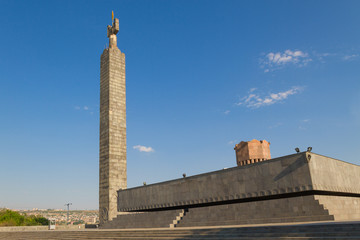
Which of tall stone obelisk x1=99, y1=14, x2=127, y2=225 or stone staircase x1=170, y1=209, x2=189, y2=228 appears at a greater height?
tall stone obelisk x1=99, y1=14, x2=127, y2=225

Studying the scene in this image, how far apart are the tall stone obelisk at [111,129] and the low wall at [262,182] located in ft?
19.5

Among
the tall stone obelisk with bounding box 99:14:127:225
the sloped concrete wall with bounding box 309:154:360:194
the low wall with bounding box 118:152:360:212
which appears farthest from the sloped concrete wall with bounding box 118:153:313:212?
the tall stone obelisk with bounding box 99:14:127:225

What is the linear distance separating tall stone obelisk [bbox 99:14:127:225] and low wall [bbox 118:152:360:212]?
5.95 m

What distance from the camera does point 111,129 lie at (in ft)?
99.8

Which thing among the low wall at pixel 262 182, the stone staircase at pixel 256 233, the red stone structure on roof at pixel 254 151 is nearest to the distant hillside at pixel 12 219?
the low wall at pixel 262 182

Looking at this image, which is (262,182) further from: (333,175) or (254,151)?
(254,151)

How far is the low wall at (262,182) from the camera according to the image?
16.5 m

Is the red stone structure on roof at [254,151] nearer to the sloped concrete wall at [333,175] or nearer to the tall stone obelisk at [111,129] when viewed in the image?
the tall stone obelisk at [111,129]

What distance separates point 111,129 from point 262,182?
17219mm

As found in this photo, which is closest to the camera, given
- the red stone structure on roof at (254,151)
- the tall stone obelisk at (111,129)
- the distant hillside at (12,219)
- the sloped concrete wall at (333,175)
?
the sloped concrete wall at (333,175)

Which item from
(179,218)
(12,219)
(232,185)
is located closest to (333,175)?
(232,185)

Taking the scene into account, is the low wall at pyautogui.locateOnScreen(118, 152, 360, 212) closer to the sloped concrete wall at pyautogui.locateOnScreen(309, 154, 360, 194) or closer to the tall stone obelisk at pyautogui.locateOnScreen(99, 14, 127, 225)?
the sloped concrete wall at pyautogui.locateOnScreen(309, 154, 360, 194)

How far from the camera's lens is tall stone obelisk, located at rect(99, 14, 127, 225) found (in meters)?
29.1

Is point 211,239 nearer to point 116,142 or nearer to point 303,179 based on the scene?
point 303,179
